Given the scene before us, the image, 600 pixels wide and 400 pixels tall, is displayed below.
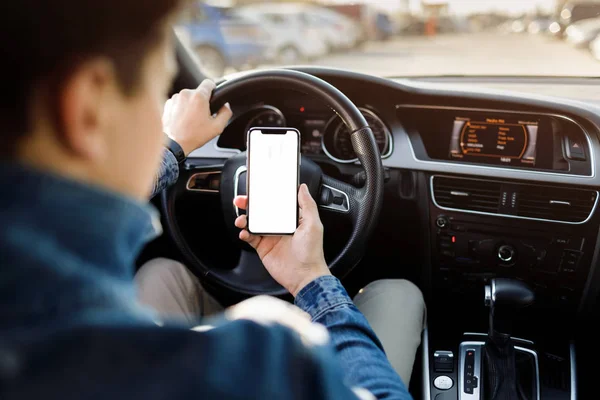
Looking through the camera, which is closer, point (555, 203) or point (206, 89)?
point (206, 89)

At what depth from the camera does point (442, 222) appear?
240cm

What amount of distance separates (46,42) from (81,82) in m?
0.05

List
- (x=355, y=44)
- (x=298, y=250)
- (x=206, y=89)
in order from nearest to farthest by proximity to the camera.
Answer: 1. (x=298, y=250)
2. (x=206, y=89)
3. (x=355, y=44)

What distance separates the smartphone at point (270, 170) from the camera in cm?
162

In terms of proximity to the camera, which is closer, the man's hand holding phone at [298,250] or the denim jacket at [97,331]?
the denim jacket at [97,331]

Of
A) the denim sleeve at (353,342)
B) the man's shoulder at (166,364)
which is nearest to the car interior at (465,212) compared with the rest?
the denim sleeve at (353,342)

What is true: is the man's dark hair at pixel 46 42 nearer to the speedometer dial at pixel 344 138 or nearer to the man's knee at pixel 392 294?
the man's knee at pixel 392 294

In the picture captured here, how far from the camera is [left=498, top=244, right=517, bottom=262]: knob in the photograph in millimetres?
2318

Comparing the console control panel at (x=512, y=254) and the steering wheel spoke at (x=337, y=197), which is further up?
the steering wheel spoke at (x=337, y=197)

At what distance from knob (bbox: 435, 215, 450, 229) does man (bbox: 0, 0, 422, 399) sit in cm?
177

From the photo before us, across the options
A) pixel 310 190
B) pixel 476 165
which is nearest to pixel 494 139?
pixel 476 165

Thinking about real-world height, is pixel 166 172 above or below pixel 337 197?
above

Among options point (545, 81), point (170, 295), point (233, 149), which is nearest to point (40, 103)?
point (170, 295)

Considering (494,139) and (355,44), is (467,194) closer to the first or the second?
(494,139)
